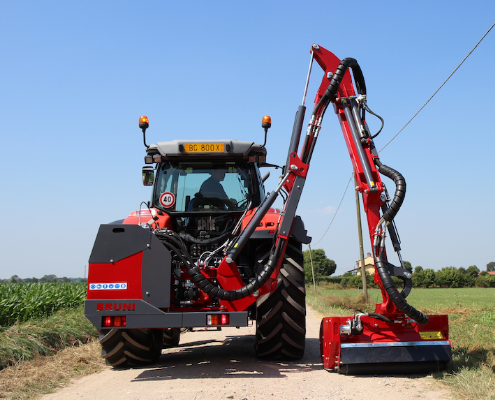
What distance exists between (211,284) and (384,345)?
1.97 metres

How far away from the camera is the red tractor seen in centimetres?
565

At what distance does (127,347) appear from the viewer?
6379 mm

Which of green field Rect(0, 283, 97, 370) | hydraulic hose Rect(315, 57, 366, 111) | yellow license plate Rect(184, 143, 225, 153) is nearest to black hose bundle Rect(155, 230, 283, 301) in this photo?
yellow license plate Rect(184, 143, 225, 153)

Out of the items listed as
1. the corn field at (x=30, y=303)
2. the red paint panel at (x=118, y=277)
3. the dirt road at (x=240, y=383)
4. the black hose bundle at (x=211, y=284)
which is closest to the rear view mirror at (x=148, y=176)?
the black hose bundle at (x=211, y=284)

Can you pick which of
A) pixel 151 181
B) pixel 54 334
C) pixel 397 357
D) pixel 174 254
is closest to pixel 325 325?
pixel 397 357

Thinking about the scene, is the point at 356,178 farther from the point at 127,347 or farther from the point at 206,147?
the point at 127,347

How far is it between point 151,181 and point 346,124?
2.90m

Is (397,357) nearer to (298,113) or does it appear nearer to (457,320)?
(298,113)

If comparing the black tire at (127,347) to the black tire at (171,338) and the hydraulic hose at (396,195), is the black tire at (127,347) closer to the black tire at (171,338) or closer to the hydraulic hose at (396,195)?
the black tire at (171,338)

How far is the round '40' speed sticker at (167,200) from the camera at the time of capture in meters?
6.99

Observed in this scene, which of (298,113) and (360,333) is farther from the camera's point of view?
(298,113)

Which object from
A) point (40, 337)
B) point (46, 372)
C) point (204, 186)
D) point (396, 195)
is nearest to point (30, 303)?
point (40, 337)

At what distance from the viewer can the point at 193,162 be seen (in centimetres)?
718

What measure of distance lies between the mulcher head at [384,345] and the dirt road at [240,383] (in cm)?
13
